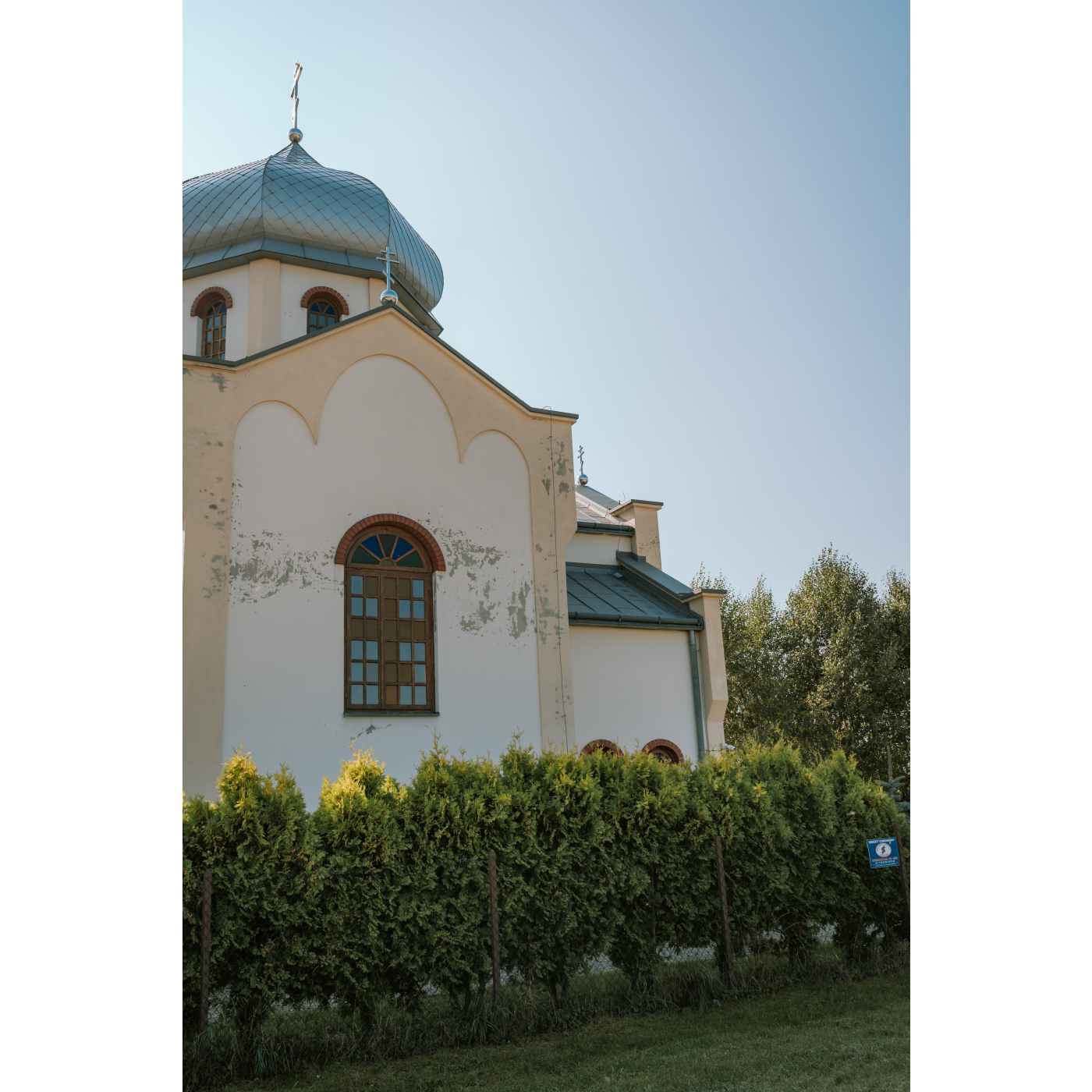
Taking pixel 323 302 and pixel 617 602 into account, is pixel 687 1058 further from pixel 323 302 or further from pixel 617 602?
pixel 323 302

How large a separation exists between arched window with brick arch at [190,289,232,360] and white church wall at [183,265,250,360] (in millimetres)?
64

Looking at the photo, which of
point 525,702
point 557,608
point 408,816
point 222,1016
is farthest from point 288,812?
point 557,608

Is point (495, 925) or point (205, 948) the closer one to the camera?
point (205, 948)

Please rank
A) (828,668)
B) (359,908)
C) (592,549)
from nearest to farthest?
(359,908)
(592,549)
(828,668)

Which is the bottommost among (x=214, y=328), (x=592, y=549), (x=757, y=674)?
(x=757, y=674)

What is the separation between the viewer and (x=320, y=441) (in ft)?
38.0

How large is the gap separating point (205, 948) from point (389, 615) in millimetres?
5665

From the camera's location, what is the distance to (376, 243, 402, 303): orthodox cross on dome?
1343 cm

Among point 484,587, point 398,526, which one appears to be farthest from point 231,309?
point 484,587

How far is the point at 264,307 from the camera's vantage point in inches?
575

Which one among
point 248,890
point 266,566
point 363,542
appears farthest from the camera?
point 363,542

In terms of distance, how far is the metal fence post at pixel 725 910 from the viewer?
27.6ft

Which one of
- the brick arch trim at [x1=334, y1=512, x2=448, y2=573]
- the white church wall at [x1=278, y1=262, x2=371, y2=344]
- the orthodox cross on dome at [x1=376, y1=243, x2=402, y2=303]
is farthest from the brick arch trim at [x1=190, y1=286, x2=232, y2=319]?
the brick arch trim at [x1=334, y1=512, x2=448, y2=573]

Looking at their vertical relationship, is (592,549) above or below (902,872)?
above
